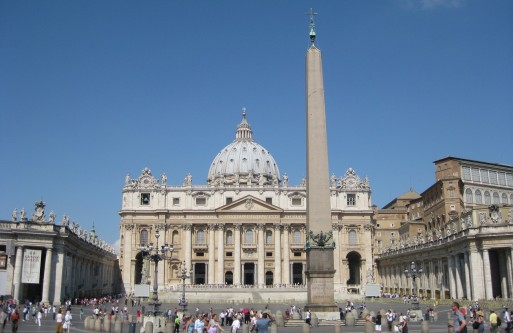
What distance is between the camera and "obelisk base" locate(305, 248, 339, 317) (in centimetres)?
2331

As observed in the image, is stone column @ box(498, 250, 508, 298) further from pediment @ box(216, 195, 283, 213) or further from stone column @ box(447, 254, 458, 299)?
pediment @ box(216, 195, 283, 213)

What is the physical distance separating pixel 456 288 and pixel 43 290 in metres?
34.7

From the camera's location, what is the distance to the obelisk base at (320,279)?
23.3 metres

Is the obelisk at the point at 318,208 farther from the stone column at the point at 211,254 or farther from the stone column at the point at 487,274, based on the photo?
the stone column at the point at 211,254

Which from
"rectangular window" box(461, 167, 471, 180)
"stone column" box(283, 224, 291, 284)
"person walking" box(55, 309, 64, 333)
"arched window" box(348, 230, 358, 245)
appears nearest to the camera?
"person walking" box(55, 309, 64, 333)

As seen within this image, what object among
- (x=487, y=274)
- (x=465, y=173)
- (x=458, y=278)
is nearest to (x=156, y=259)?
(x=487, y=274)

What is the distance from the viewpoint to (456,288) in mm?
49406

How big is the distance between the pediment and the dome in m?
24.9

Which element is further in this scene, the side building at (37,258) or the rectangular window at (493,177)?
the rectangular window at (493,177)

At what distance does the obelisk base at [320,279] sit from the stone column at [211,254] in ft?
190

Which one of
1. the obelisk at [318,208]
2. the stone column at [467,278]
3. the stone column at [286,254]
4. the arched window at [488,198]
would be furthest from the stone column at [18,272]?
the arched window at [488,198]

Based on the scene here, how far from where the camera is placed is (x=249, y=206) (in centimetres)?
8162

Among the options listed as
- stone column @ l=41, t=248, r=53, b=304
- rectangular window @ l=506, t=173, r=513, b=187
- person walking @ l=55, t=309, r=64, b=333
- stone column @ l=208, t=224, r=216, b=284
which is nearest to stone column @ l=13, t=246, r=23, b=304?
stone column @ l=41, t=248, r=53, b=304

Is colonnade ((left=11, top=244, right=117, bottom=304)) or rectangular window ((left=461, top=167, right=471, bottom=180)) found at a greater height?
rectangular window ((left=461, top=167, right=471, bottom=180))
